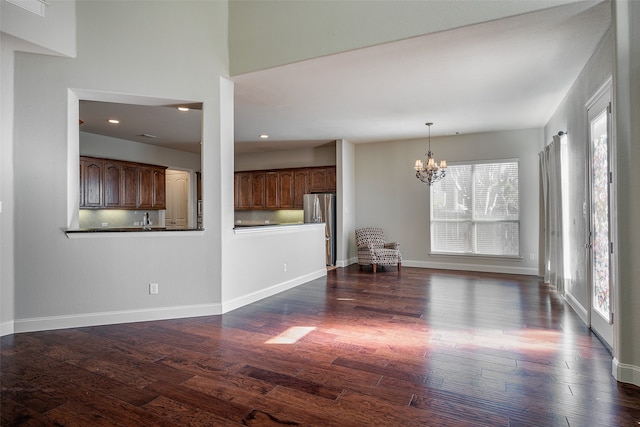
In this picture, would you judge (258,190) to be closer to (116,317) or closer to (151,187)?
(151,187)

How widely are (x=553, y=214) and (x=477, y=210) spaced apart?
71.2 inches

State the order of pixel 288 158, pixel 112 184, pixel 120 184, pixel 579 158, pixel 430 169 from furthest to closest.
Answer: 1. pixel 288 158
2. pixel 120 184
3. pixel 112 184
4. pixel 430 169
5. pixel 579 158

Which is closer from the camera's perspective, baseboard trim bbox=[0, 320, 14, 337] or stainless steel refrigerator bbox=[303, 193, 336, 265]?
baseboard trim bbox=[0, 320, 14, 337]

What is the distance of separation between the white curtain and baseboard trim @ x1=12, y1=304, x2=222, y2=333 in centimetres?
486

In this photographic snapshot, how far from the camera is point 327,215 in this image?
7.74m

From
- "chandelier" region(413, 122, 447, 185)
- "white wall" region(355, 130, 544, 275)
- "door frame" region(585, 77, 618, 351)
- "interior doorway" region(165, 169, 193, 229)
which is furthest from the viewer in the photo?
"interior doorway" region(165, 169, 193, 229)

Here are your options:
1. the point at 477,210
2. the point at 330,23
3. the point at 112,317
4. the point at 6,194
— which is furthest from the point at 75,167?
the point at 477,210

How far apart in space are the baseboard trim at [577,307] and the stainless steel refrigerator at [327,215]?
436 cm

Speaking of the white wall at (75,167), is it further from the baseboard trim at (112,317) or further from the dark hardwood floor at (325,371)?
the dark hardwood floor at (325,371)

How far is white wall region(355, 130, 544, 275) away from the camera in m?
6.69

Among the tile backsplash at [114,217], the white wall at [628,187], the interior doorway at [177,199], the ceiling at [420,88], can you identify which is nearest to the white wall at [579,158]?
the ceiling at [420,88]

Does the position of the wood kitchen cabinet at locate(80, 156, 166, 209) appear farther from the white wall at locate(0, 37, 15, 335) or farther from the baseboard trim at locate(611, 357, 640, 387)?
the baseboard trim at locate(611, 357, 640, 387)

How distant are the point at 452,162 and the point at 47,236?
272 inches

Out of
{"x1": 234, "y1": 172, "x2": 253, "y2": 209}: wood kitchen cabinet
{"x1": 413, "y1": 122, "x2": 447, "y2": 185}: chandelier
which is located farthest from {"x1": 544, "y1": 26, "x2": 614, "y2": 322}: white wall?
{"x1": 234, "y1": 172, "x2": 253, "y2": 209}: wood kitchen cabinet
